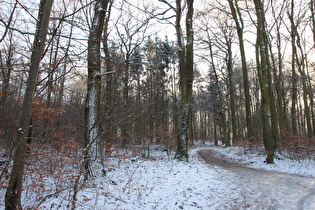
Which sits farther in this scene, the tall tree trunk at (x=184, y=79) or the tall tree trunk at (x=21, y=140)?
the tall tree trunk at (x=184, y=79)

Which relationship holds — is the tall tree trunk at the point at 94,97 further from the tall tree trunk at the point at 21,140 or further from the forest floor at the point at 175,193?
the tall tree trunk at the point at 21,140

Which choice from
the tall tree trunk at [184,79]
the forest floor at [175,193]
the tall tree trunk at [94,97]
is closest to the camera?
the forest floor at [175,193]

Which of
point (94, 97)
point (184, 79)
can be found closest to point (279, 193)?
point (94, 97)

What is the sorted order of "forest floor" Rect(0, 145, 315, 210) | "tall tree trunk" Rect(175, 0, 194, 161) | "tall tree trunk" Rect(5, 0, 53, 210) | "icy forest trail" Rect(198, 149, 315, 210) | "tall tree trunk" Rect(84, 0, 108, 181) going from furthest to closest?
"tall tree trunk" Rect(175, 0, 194, 161) → "tall tree trunk" Rect(84, 0, 108, 181) → "icy forest trail" Rect(198, 149, 315, 210) → "forest floor" Rect(0, 145, 315, 210) → "tall tree trunk" Rect(5, 0, 53, 210)

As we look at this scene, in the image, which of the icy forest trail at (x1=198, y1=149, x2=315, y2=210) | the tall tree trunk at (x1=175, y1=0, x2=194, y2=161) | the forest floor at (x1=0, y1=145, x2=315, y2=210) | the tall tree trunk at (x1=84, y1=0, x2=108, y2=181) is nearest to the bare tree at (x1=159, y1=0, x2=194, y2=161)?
the tall tree trunk at (x1=175, y1=0, x2=194, y2=161)

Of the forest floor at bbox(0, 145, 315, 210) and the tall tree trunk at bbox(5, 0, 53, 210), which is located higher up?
the tall tree trunk at bbox(5, 0, 53, 210)

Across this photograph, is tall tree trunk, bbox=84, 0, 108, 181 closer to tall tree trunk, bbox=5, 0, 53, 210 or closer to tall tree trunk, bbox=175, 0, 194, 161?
tall tree trunk, bbox=5, 0, 53, 210

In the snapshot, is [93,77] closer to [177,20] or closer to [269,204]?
[269,204]

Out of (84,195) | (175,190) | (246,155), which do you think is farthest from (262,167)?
(84,195)

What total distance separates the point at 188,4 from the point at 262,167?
9.08 m

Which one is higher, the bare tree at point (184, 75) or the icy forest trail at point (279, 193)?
the bare tree at point (184, 75)

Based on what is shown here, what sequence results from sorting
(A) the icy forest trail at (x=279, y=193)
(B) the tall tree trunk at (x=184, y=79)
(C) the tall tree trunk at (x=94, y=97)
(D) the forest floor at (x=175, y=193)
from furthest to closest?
(B) the tall tree trunk at (x=184, y=79) → (C) the tall tree trunk at (x=94, y=97) → (A) the icy forest trail at (x=279, y=193) → (D) the forest floor at (x=175, y=193)

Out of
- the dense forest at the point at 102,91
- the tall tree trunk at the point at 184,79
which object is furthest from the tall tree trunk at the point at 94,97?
the tall tree trunk at the point at 184,79

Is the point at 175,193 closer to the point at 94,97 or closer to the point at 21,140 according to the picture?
the point at 94,97
